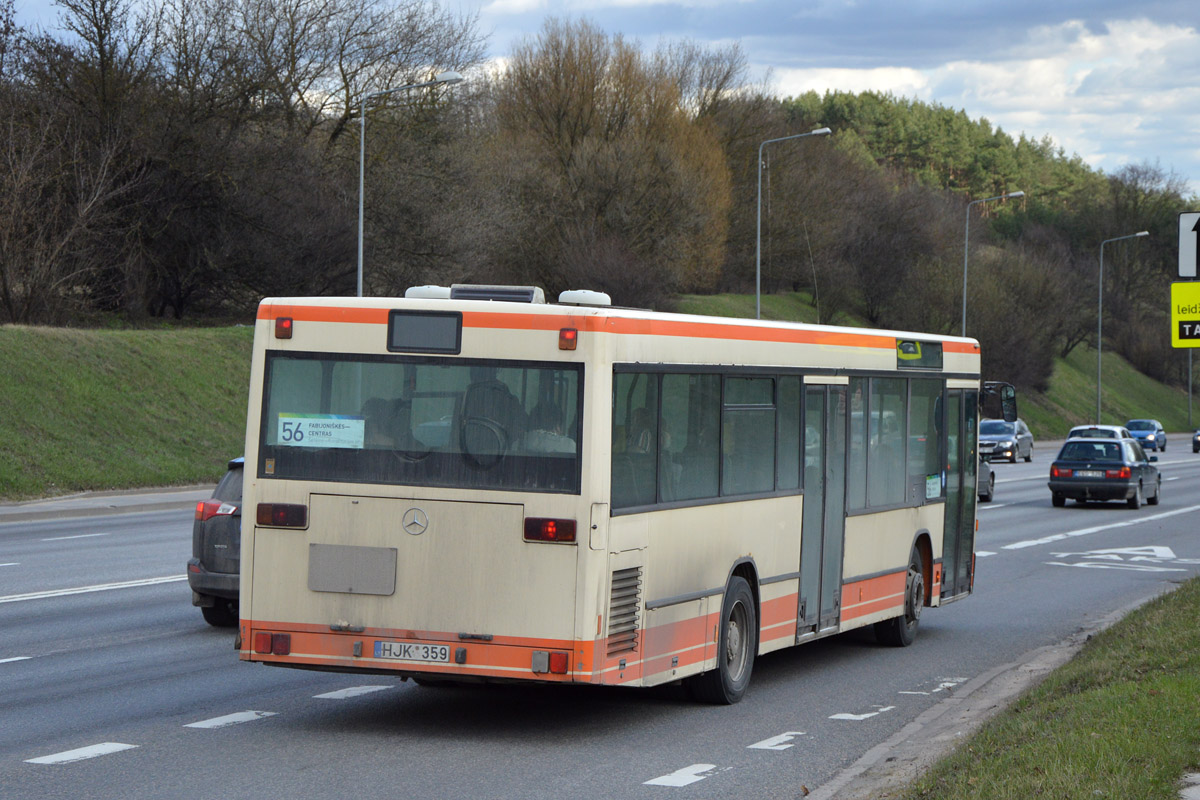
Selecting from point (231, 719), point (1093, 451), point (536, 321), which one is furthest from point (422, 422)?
point (1093, 451)

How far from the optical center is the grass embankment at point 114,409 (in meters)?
30.0

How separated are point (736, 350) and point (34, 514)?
18479 millimetres

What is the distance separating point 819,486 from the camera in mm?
11492

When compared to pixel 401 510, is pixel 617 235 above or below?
above

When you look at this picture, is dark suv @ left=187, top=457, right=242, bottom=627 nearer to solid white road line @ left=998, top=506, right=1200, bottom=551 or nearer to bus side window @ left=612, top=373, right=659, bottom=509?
bus side window @ left=612, top=373, right=659, bottom=509

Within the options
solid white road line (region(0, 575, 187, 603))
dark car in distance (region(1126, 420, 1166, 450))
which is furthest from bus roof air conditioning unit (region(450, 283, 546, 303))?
dark car in distance (region(1126, 420, 1166, 450))

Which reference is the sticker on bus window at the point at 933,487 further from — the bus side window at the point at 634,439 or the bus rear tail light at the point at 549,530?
the bus rear tail light at the point at 549,530

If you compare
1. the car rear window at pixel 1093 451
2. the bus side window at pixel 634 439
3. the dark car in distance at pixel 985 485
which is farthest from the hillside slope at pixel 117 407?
the bus side window at pixel 634 439

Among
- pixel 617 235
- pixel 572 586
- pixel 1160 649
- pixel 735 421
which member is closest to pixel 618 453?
pixel 572 586

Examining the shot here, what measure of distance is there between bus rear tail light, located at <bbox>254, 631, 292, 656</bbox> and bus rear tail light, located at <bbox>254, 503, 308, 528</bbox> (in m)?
0.62

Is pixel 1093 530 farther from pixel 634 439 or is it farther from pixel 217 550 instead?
pixel 634 439

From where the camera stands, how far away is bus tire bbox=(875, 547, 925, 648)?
1348 centimetres

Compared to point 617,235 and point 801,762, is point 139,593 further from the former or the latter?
point 617,235

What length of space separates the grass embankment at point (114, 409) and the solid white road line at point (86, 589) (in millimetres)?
12580
